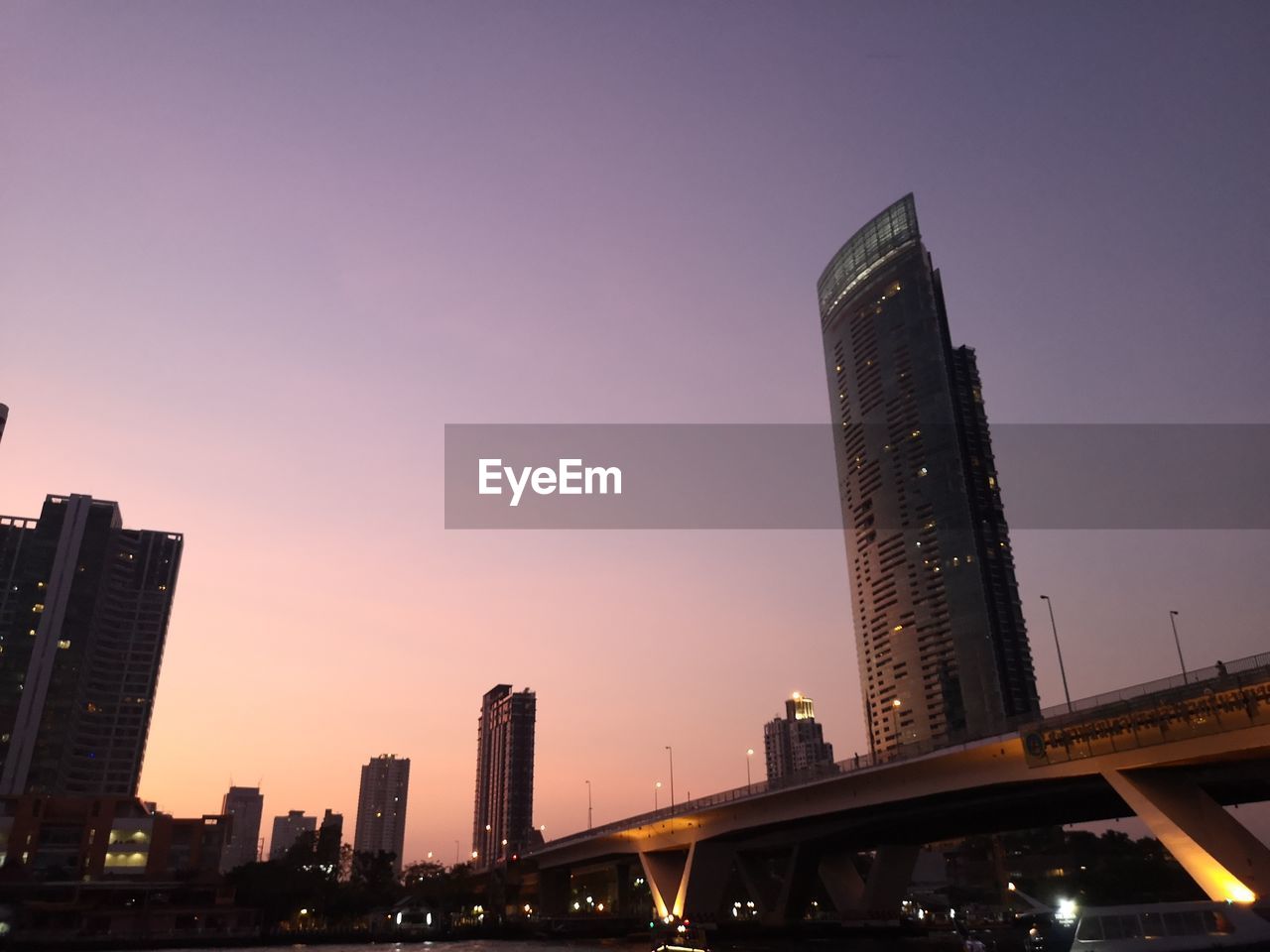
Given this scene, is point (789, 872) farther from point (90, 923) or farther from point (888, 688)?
point (888, 688)

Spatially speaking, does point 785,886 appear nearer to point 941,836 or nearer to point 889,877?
point 889,877

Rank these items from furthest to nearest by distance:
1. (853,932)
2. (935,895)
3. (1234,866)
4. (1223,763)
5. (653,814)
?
(935,895)
(653,814)
(853,932)
(1223,763)
(1234,866)

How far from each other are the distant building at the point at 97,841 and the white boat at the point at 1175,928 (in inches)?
4268

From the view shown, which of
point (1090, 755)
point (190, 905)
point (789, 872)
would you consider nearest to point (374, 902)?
point (190, 905)

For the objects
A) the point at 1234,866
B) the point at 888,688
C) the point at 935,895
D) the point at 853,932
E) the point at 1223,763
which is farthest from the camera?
the point at 888,688

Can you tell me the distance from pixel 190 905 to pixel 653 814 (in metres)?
56.0

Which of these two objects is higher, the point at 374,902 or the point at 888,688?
the point at 888,688

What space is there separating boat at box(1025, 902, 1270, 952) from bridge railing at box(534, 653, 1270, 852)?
1024cm

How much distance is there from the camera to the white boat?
37875 millimetres

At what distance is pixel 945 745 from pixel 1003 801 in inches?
456

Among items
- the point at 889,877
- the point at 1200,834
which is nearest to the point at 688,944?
the point at 1200,834

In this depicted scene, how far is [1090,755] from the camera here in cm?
5216

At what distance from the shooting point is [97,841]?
397 feet

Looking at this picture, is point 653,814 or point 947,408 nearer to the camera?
point 653,814
